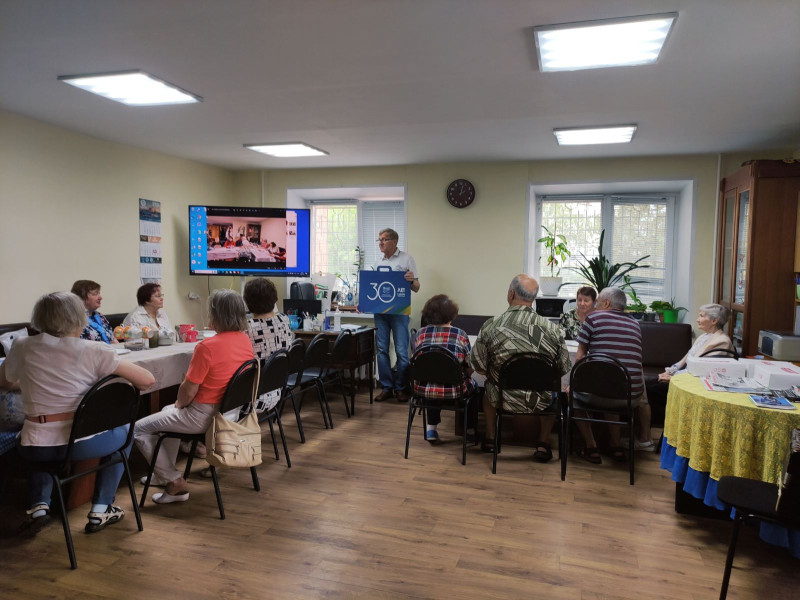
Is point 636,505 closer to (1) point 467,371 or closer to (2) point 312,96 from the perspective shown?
(1) point 467,371

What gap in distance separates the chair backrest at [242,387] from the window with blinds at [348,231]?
414 cm

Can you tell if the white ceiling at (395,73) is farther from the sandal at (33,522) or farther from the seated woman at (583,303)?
the sandal at (33,522)

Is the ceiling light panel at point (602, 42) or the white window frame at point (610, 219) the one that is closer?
the ceiling light panel at point (602, 42)

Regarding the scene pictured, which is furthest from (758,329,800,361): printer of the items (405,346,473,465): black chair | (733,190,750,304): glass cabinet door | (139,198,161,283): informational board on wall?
(139,198,161,283): informational board on wall

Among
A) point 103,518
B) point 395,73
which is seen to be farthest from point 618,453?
point 103,518

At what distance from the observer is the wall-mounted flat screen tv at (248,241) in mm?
6086

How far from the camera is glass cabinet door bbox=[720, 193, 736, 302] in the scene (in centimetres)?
527

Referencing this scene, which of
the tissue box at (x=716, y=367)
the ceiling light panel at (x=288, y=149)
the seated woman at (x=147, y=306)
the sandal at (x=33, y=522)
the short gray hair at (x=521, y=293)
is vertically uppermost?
the ceiling light panel at (x=288, y=149)

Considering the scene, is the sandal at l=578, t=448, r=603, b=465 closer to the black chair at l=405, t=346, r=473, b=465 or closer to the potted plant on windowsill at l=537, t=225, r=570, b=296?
the black chair at l=405, t=346, r=473, b=465

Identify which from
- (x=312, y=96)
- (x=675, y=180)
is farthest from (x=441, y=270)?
(x=312, y=96)

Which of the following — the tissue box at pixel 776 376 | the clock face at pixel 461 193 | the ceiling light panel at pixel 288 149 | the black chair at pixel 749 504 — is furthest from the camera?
the clock face at pixel 461 193

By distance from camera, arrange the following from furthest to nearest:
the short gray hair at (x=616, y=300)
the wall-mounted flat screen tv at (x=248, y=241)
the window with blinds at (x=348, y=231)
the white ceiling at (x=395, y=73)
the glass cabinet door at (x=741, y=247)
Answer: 1. the window with blinds at (x=348, y=231)
2. the wall-mounted flat screen tv at (x=248, y=241)
3. the glass cabinet door at (x=741, y=247)
4. the short gray hair at (x=616, y=300)
5. the white ceiling at (x=395, y=73)

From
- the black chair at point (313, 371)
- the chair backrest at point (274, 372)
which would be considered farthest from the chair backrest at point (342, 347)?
the chair backrest at point (274, 372)

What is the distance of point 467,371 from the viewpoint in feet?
13.0
